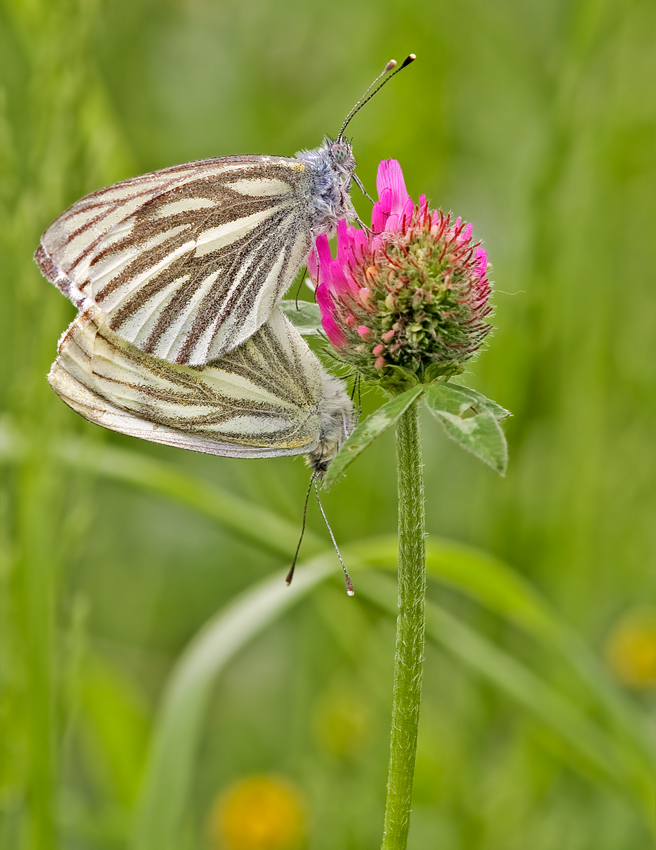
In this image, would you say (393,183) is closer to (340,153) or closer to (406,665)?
(340,153)

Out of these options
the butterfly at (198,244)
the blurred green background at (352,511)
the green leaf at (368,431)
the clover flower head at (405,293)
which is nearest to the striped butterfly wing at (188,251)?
the butterfly at (198,244)

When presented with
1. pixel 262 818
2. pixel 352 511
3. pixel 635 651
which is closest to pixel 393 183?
pixel 352 511

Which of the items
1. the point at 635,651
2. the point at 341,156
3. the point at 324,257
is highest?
the point at 341,156

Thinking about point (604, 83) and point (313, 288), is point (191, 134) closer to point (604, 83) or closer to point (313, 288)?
point (604, 83)

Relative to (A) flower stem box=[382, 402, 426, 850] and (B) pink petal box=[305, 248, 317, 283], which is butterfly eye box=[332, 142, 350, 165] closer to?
(B) pink petal box=[305, 248, 317, 283]

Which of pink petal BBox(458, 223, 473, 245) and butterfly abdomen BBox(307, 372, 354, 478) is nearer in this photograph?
pink petal BBox(458, 223, 473, 245)

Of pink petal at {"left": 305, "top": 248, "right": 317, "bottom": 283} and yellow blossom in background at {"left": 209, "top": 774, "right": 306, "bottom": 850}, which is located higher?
pink petal at {"left": 305, "top": 248, "right": 317, "bottom": 283}

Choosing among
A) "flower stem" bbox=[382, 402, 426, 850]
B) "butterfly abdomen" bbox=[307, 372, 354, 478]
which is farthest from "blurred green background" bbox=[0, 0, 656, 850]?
"flower stem" bbox=[382, 402, 426, 850]
